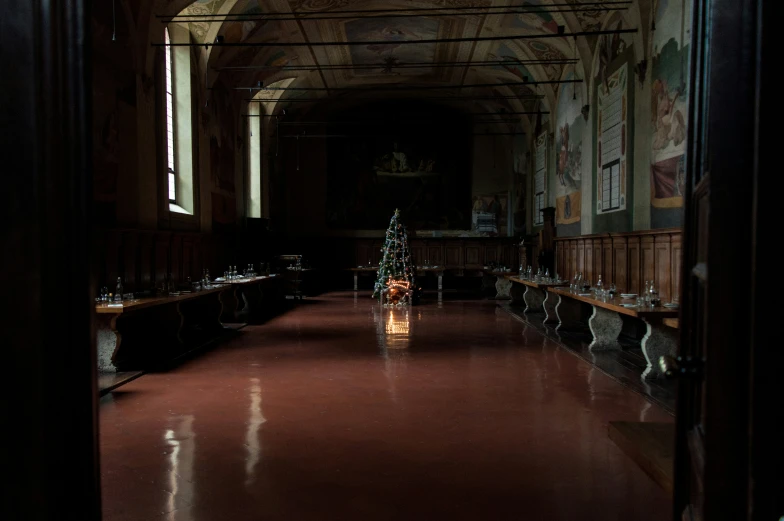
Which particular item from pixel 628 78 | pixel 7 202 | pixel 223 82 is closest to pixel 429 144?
pixel 223 82

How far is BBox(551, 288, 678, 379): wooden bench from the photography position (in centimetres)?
702

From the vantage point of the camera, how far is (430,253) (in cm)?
2433

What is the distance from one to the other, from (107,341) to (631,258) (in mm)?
8406

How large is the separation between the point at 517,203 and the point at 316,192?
8.03 meters

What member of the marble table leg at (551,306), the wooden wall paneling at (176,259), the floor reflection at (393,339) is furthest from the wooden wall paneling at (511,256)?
the wooden wall paneling at (176,259)

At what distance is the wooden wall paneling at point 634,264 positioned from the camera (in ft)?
33.7

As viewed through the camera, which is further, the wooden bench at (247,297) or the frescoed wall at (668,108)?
the wooden bench at (247,297)

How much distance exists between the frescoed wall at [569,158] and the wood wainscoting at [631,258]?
43.9 inches

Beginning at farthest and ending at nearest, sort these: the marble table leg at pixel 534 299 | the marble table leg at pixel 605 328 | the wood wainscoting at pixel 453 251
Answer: the wood wainscoting at pixel 453 251 → the marble table leg at pixel 534 299 → the marble table leg at pixel 605 328

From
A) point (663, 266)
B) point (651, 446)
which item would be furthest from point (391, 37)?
point (651, 446)

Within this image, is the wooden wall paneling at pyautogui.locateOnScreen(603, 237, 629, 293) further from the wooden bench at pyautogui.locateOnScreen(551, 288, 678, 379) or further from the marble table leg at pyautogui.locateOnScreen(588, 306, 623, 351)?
the marble table leg at pyautogui.locateOnScreen(588, 306, 623, 351)

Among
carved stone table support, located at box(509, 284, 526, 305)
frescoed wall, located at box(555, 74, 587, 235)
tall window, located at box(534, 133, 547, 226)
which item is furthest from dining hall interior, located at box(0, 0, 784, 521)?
carved stone table support, located at box(509, 284, 526, 305)

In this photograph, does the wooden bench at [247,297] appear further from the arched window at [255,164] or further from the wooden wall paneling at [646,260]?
the wooden wall paneling at [646,260]

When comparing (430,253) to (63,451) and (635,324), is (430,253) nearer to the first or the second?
(635,324)
